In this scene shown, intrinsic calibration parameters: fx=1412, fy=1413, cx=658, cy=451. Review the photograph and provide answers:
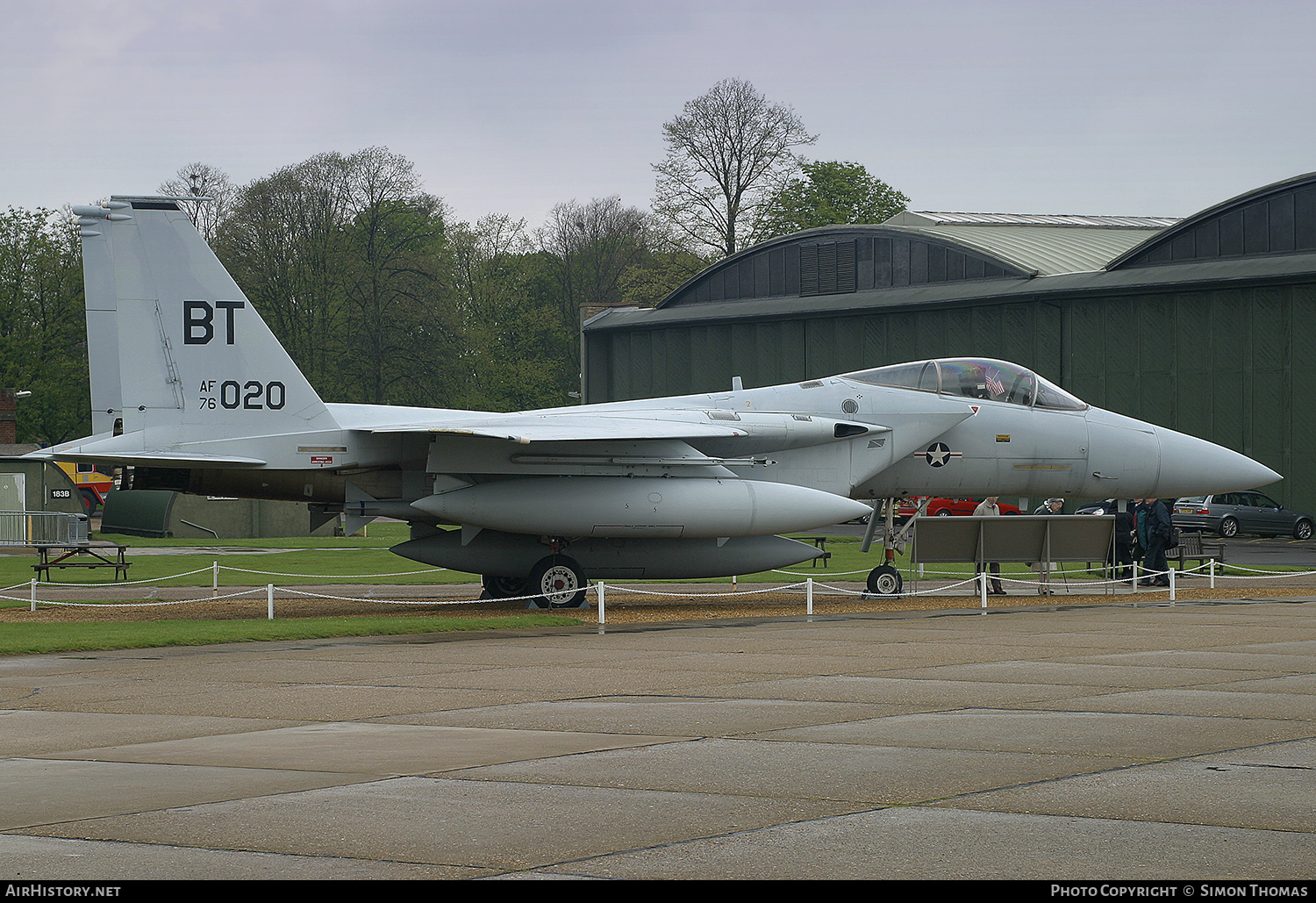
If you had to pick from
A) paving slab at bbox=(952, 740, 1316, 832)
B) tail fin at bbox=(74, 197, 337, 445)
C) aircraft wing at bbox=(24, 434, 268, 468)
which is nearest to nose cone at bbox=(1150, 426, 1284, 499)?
tail fin at bbox=(74, 197, 337, 445)

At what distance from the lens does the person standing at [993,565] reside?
21722 mm

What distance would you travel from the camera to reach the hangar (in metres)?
39.4

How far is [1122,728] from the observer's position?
328 inches

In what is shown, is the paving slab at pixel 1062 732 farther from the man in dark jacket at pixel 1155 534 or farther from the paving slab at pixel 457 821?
the man in dark jacket at pixel 1155 534

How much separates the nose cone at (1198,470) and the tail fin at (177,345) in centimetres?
1193

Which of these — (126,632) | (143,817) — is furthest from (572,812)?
(126,632)

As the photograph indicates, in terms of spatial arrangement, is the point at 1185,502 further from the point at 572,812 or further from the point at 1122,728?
the point at 572,812

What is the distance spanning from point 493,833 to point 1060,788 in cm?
265

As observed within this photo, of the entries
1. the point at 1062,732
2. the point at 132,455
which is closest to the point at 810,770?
the point at 1062,732

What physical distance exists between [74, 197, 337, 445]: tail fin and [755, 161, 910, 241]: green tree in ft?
168

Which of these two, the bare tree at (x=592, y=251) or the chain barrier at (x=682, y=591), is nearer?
the chain barrier at (x=682, y=591)

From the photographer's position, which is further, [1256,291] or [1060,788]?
[1256,291]

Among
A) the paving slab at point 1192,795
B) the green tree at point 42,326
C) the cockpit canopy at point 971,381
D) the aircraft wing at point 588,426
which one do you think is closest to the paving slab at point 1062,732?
the paving slab at point 1192,795

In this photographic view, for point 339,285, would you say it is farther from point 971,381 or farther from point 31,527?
point 971,381
